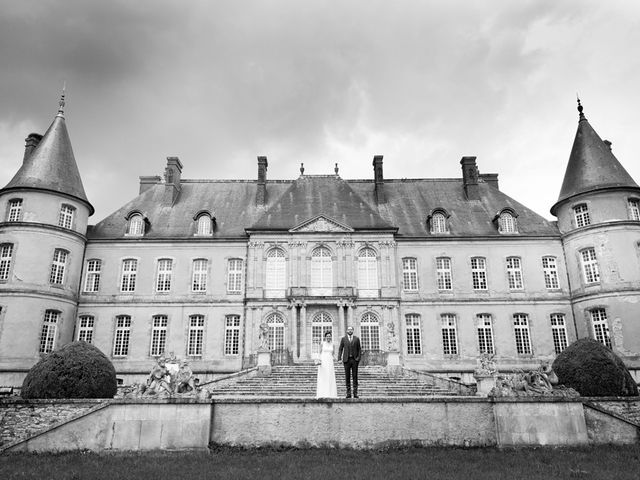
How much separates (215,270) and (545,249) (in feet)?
58.2

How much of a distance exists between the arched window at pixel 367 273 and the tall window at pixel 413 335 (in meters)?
2.25

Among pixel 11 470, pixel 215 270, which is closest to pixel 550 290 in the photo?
pixel 215 270

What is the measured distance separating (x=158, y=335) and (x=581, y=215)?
74.6 ft

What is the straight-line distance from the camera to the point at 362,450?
1099cm

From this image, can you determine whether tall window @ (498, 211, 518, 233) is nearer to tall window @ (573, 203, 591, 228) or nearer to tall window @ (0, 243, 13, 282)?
tall window @ (573, 203, 591, 228)

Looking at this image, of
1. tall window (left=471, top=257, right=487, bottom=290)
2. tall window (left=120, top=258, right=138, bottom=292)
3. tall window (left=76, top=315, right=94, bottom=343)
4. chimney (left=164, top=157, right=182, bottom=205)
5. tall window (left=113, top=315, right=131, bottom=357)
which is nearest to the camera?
tall window (left=113, top=315, right=131, bottom=357)

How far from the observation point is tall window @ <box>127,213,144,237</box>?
28.3 metres

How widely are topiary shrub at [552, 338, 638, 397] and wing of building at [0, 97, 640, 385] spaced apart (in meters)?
8.59

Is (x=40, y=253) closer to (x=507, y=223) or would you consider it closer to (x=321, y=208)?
(x=321, y=208)

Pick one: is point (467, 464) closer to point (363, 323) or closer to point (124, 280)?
point (363, 323)

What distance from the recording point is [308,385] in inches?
791

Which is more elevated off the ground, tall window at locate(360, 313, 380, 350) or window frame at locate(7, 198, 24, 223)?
window frame at locate(7, 198, 24, 223)

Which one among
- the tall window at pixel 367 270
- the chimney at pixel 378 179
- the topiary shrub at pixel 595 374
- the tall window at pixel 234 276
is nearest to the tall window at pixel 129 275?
the tall window at pixel 234 276

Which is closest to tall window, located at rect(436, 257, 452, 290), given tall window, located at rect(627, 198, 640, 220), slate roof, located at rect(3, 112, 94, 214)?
tall window, located at rect(627, 198, 640, 220)
